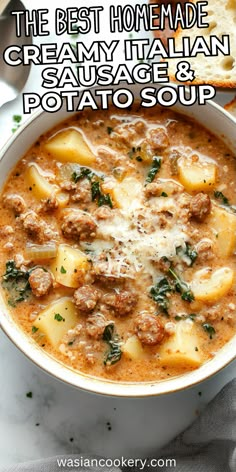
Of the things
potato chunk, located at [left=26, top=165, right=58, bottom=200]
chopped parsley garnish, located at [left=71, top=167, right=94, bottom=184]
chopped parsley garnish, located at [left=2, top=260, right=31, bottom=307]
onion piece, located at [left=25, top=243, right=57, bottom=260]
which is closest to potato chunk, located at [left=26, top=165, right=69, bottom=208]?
potato chunk, located at [left=26, top=165, right=58, bottom=200]

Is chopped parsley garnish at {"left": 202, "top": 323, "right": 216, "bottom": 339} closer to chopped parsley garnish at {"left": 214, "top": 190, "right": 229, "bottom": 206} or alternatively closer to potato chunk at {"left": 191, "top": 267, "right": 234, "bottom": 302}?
potato chunk at {"left": 191, "top": 267, "right": 234, "bottom": 302}

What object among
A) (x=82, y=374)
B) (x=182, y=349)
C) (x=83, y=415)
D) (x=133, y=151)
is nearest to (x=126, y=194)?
(x=133, y=151)

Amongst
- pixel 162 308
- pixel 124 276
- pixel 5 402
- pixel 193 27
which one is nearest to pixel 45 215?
pixel 124 276

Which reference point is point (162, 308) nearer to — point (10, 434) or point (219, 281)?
point (219, 281)

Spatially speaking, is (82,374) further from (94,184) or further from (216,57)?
(216,57)

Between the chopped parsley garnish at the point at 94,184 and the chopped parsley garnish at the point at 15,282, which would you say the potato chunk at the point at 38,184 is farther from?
the chopped parsley garnish at the point at 15,282

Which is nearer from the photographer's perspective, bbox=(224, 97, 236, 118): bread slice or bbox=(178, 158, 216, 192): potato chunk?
bbox=(178, 158, 216, 192): potato chunk
